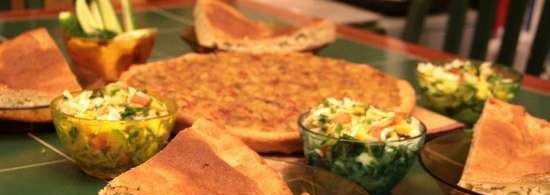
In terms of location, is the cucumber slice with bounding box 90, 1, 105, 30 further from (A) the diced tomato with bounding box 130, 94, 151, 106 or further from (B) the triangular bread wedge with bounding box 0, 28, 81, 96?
(A) the diced tomato with bounding box 130, 94, 151, 106

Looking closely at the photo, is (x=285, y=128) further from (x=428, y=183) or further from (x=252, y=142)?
(x=428, y=183)

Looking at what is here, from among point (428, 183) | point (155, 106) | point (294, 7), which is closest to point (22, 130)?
point (155, 106)

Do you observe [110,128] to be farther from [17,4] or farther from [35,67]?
[17,4]

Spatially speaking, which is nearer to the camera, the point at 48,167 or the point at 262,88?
the point at 48,167

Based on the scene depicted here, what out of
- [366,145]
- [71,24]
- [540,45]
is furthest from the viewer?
[540,45]

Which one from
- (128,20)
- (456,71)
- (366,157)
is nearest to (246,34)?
(128,20)

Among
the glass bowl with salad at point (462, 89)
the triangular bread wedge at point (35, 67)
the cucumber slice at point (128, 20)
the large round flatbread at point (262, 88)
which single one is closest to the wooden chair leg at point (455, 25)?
the large round flatbread at point (262, 88)

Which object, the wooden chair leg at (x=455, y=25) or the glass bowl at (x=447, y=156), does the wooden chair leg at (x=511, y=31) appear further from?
the glass bowl at (x=447, y=156)
